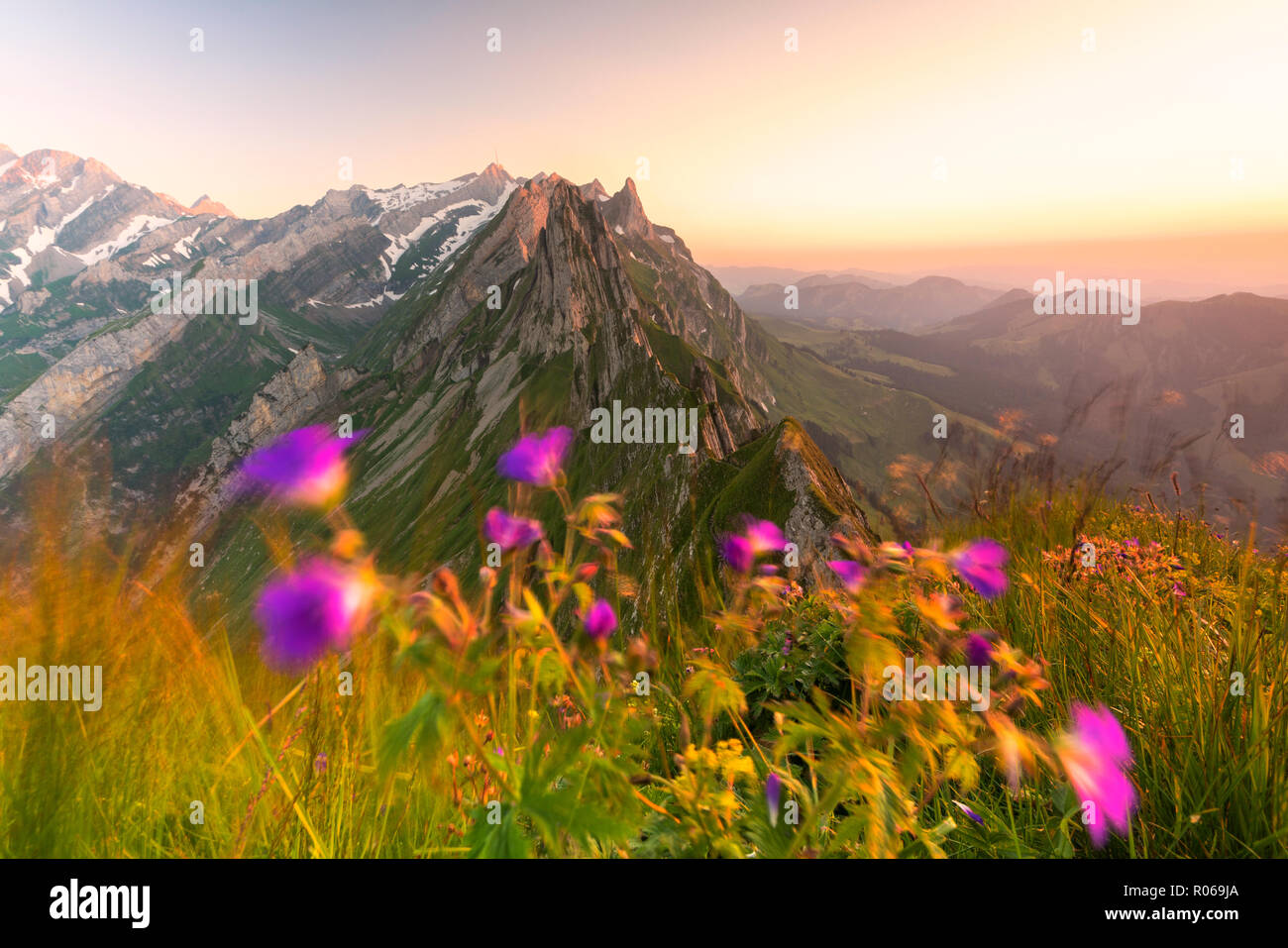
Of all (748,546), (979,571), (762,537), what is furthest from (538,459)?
(979,571)

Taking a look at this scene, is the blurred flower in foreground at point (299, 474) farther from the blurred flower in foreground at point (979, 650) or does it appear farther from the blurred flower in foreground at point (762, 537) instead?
the blurred flower in foreground at point (979, 650)

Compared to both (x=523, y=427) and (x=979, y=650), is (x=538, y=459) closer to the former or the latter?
(x=523, y=427)

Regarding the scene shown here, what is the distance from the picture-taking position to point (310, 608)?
159 centimetres

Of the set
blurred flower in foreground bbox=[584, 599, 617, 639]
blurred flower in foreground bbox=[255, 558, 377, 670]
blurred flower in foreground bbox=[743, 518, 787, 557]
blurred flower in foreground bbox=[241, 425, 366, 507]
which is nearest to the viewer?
blurred flower in foreground bbox=[255, 558, 377, 670]

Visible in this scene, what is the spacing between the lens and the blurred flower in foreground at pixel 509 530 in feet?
6.81

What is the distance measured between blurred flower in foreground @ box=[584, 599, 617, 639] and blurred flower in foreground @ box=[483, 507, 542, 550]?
37cm

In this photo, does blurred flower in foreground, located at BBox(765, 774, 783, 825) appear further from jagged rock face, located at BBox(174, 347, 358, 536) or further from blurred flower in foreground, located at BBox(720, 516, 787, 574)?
jagged rock face, located at BBox(174, 347, 358, 536)

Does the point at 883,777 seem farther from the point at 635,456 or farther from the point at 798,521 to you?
the point at 635,456

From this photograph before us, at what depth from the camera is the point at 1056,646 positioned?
318 centimetres

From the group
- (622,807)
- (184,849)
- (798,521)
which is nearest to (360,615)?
(622,807)

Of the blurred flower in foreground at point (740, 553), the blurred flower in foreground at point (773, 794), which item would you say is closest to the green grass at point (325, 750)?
the blurred flower in foreground at point (773, 794)

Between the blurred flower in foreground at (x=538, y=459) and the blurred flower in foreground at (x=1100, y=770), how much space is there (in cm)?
184

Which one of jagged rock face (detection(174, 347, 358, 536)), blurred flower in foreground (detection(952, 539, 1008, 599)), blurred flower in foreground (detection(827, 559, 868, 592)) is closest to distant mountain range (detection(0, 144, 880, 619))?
jagged rock face (detection(174, 347, 358, 536))

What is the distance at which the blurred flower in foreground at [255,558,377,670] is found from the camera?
1.51 meters
